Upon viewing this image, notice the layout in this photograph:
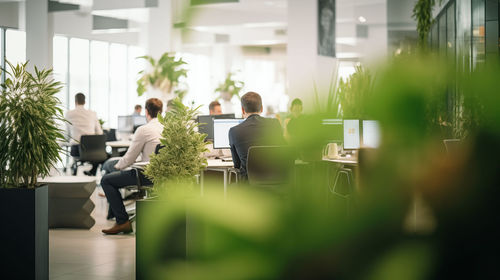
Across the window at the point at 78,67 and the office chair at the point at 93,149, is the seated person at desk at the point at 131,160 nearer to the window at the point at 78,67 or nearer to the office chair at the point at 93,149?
the office chair at the point at 93,149

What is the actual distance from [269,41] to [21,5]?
29.1 ft

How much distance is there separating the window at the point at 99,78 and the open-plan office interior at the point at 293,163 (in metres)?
4.14

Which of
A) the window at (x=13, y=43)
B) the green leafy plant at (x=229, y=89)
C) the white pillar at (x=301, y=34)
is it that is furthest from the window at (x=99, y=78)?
the white pillar at (x=301, y=34)

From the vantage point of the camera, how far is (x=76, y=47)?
1661 centimetres

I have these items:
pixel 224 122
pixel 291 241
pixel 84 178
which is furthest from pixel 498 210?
pixel 84 178

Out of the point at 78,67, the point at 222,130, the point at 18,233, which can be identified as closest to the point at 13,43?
the point at 78,67

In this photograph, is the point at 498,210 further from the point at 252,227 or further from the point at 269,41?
the point at 269,41

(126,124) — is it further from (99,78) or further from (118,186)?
(99,78)

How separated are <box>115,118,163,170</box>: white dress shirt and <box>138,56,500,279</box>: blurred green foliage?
17.6 feet

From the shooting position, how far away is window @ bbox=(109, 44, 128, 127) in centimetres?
1803

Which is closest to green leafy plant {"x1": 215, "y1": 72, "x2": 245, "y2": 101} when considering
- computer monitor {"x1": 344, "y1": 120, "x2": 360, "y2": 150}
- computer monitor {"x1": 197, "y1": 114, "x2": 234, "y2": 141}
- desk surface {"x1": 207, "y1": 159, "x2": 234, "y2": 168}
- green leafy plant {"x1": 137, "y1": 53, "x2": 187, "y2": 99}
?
green leafy plant {"x1": 137, "y1": 53, "x2": 187, "y2": 99}

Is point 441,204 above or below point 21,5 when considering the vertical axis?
below

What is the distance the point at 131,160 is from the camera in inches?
225

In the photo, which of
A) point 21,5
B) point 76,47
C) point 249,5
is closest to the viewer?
point 21,5
